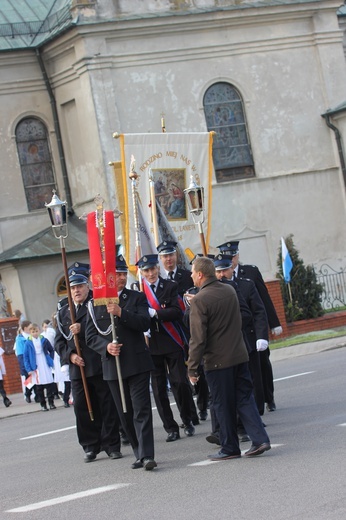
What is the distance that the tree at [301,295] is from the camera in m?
29.4

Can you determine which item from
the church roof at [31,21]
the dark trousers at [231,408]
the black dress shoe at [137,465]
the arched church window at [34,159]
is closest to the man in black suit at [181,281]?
the black dress shoe at [137,465]

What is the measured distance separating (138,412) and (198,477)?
1266mm

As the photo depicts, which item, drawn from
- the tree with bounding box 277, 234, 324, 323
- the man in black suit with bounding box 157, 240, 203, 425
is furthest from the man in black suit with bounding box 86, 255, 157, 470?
the tree with bounding box 277, 234, 324, 323

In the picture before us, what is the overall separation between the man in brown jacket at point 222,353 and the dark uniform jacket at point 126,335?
0.81m

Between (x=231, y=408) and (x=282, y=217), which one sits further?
(x=282, y=217)

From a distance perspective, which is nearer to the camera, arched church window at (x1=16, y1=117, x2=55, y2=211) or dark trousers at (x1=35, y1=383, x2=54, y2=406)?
dark trousers at (x1=35, y1=383, x2=54, y2=406)

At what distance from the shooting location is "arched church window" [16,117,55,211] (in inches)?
1334

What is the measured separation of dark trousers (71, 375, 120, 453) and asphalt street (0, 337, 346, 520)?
0.19 meters

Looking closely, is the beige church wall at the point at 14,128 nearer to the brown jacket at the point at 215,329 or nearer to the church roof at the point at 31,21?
the church roof at the point at 31,21

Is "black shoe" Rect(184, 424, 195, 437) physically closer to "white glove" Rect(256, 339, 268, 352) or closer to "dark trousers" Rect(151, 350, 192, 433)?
"dark trousers" Rect(151, 350, 192, 433)

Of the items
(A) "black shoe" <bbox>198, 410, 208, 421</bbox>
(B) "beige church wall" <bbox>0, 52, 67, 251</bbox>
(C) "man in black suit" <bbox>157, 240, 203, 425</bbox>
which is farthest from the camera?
(B) "beige church wall" <bbox>0, 52, 67, 251</bbox>

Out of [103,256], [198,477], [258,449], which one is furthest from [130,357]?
[198,477]

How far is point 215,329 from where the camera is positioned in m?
10.5

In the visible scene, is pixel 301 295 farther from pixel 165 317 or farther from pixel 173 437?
pixel 173 437
